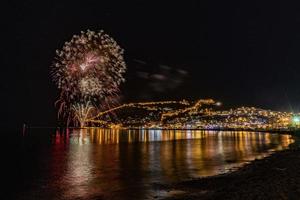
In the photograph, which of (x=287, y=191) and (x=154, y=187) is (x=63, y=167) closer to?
(x=154, y=187)

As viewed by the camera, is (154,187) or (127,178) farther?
(127,178)

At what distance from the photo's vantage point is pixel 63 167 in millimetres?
34656

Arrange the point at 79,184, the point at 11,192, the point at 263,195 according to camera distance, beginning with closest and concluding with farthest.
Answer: the point at 263,195 → the point at 11,192 → the point at 79,184

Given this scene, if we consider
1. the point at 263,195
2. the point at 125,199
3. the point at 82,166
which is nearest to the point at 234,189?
the point at 263,195

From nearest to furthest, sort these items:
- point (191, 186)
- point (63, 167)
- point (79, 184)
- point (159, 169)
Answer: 1. point (191, 186)
2. point (79, 184)
3. point (159, 169)
4. point (63, 167)

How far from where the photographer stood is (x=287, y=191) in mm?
15352

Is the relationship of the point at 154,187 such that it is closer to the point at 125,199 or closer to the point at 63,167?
the point at 125,199

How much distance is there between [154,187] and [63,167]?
15255 millimetres

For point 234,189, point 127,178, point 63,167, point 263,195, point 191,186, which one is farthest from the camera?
point 63,167

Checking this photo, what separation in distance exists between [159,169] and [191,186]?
10.6 m

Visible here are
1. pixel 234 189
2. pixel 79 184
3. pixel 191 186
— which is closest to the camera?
pixel 234 189

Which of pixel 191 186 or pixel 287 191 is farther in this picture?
pixel 191 186

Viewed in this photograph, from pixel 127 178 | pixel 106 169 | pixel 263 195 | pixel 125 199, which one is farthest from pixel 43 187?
pixel 263 195

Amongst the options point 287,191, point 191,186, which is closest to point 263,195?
point 287,191
